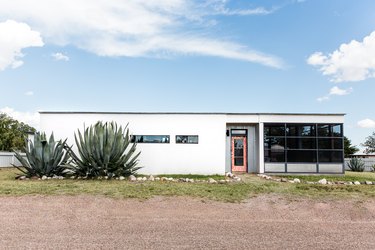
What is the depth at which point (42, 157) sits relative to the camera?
1405 cm

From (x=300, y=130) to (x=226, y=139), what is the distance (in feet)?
13.6

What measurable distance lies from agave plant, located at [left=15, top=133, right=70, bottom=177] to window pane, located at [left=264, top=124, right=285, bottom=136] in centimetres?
1069

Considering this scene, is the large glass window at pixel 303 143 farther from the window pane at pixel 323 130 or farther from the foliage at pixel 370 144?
the foliage at pixel 370 144

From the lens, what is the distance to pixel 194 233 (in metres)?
6.58

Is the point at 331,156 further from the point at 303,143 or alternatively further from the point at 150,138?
the point at 150,138

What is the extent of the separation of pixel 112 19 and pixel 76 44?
83.2 inches

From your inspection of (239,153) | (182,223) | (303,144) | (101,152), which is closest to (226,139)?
(239,153)

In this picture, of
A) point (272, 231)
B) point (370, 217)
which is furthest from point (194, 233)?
point (370, 217)

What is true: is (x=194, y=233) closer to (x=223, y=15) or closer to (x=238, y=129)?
(x=223, y=15)

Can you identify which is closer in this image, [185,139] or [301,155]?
[185,139]

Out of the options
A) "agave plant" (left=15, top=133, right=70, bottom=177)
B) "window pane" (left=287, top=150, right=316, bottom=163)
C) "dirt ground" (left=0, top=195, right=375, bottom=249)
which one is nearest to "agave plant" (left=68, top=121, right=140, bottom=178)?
"agave plant" (left=15, top=133, right=70, bottom=177)

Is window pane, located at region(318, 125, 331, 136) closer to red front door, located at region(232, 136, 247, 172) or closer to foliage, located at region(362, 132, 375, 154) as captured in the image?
red front door, located at region(232, 136, 247, 172)

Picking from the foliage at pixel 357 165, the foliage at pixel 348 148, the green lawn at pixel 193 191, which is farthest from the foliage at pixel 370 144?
the green lawn at pixel 193 191

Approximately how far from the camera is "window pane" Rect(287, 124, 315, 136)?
1889cm
